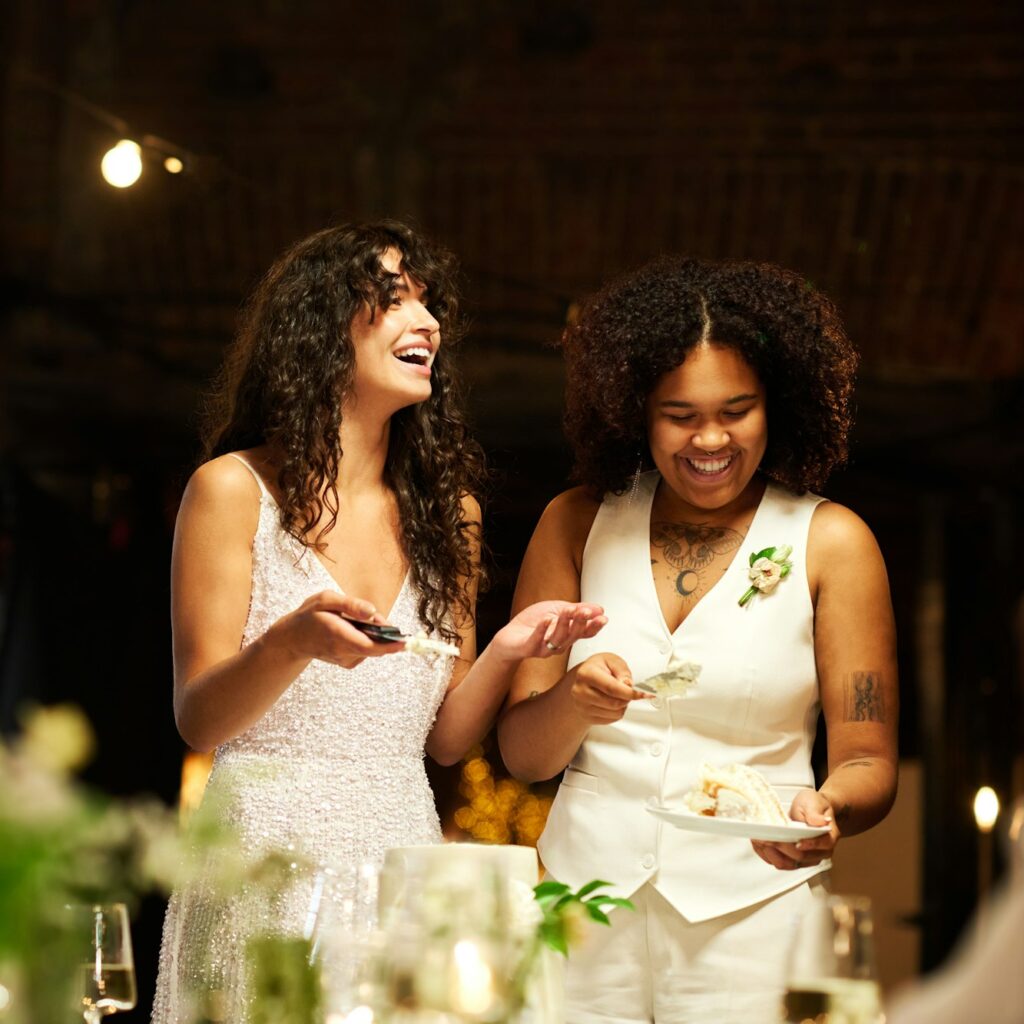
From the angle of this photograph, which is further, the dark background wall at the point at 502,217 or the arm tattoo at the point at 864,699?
the dark background wall at the point at 502,217

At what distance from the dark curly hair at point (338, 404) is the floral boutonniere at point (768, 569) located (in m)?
0.48

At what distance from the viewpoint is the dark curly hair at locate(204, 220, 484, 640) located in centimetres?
249

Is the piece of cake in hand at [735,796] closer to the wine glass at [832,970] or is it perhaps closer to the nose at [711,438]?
the nose at [711,438]

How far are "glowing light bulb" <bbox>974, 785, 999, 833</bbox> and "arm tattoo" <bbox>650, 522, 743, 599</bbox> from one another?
2834 mm

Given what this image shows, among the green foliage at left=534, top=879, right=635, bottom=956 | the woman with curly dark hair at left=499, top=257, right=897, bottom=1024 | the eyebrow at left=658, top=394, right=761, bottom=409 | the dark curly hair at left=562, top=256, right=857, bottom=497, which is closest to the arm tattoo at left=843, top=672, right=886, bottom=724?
the woman with curly dark hair at left=499, top=257, right=897, bottom=1024

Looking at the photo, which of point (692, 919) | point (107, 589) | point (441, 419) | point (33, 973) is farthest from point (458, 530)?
point (107, 589)

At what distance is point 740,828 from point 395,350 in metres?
0.97

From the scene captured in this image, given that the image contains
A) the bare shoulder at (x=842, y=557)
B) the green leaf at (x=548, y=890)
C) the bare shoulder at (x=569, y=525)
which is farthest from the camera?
the bare shoulder at (x=569, y=525)

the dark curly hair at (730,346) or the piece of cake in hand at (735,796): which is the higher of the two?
the dark curly hair at (730,346)

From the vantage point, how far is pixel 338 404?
252 centimetres

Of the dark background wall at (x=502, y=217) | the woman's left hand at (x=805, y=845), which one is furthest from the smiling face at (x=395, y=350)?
the dark background wall at (x=502, y=217)

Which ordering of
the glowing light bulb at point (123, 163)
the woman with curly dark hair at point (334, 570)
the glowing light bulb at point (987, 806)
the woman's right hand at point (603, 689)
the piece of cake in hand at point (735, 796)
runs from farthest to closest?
the glowing light bulb at point (987, 806) → the glowing light bulb at point (123, 163) → the woman with curly dark hair at point (334, 570) → the woman's right hand at point (603, 689) → the piece of cake in hand at point (735, 796)

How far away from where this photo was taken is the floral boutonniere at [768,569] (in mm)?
2418

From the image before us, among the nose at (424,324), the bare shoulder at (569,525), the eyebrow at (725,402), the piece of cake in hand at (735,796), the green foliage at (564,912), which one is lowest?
the green foliage at (564,912)
